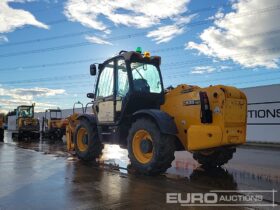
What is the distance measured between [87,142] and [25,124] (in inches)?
686

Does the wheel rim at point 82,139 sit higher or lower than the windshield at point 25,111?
lower

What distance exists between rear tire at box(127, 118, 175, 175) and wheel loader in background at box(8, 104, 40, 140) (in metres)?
19.6

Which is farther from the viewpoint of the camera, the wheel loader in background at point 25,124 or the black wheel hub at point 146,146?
the wheel loader in background at point 25,124

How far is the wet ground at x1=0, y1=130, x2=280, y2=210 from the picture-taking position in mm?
6281

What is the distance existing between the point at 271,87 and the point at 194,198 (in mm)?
Answer: 16386

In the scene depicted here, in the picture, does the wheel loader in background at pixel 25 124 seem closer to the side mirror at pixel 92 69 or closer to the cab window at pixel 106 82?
the cab window at pixel 106 82

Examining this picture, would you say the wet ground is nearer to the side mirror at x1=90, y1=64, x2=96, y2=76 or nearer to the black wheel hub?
the black wheel hub

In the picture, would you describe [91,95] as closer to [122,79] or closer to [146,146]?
[122,79]

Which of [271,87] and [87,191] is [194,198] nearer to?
[87,191]

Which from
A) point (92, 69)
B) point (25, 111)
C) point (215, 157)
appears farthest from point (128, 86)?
point (25, 111)

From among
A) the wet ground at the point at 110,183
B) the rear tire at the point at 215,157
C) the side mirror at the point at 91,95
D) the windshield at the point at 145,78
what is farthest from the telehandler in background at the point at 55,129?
the rear tire at the point at 215,157

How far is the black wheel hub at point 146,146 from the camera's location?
356 inches

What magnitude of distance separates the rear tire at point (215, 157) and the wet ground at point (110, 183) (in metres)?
0.21

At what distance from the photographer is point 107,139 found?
35.6 ft
